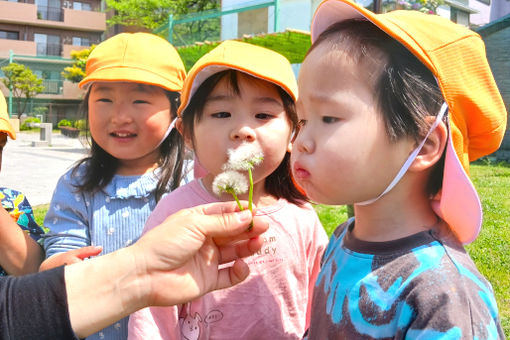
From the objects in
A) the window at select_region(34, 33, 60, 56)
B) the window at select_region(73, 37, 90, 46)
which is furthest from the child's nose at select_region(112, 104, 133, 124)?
the window at select_region(73, 37, 90, 46)

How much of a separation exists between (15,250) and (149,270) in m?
1.05

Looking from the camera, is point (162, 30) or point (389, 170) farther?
point (162, 30)

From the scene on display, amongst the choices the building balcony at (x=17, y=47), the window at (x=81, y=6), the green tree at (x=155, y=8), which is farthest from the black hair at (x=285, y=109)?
the window at (x=81, y=6)

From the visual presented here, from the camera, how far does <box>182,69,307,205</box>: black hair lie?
175cm

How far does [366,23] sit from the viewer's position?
4.27 ft

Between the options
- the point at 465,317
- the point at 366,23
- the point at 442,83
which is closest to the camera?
the point at 465,317

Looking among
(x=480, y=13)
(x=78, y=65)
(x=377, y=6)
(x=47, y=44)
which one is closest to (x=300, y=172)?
(x=377, y=6)

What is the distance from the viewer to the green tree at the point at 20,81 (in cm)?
3120

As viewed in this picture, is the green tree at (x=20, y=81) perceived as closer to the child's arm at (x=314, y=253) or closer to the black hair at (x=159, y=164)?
the black hair at (x=159, y=164)

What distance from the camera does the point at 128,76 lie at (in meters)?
2.12

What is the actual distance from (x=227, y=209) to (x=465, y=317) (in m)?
0.68

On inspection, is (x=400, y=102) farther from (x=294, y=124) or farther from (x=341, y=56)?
(x=294, y=124)

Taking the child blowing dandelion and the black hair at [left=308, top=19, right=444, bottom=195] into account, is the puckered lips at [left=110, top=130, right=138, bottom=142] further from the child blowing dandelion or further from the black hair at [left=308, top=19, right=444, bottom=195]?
the black hair at [left=308, top=19, right=444, bottom=195]

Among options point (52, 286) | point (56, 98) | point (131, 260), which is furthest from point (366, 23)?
point (56, 98)
